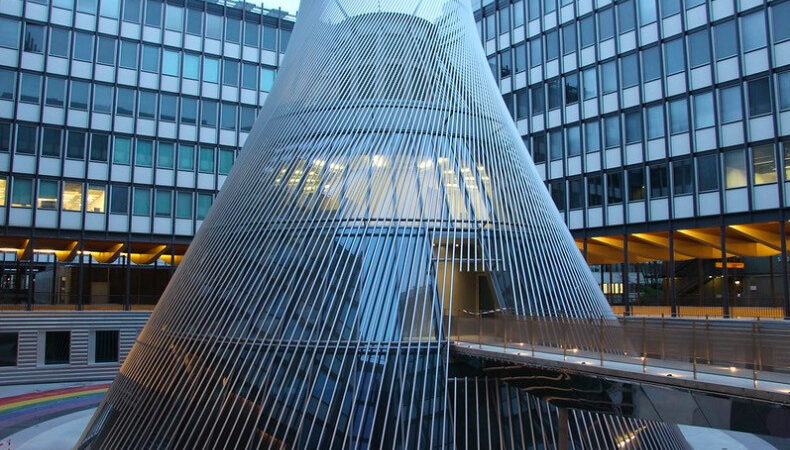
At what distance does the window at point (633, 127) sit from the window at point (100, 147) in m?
28.9

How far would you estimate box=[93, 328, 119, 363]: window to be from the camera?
37469 millimetres

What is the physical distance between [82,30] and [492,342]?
34.9 m

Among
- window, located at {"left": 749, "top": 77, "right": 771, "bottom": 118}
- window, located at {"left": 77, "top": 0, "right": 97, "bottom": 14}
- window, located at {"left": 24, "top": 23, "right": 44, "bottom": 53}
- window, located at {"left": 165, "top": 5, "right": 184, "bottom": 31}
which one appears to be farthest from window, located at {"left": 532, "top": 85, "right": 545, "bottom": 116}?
window, located at {"left": 24, "top": 23, "right": 44, "bottom": 53}

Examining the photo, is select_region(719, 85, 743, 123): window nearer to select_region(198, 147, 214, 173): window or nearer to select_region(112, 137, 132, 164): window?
select_region(198, 147, 214, 173): window

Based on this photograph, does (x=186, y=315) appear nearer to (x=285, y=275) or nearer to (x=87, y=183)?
(x=285, y=275)

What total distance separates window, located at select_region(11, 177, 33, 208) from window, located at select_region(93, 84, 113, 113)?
5537 millimetres

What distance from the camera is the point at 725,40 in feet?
105

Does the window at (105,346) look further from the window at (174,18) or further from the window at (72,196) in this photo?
the window at (174,18)

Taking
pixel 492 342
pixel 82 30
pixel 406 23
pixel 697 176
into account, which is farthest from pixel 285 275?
pixel 82 30

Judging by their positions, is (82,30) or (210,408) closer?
(210,408)

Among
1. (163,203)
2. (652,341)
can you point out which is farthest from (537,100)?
(652,341)

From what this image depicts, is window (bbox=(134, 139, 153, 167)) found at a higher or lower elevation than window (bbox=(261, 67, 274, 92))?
lower

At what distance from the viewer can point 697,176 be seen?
32.8 m

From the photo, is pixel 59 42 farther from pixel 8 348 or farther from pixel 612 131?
pixel 612 131
